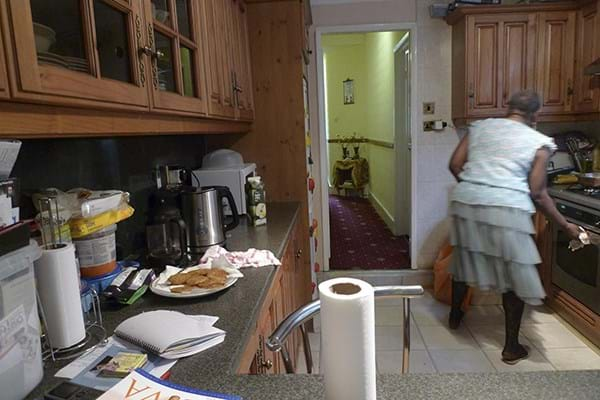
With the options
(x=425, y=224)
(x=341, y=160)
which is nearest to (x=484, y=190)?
(x=425, y=224)

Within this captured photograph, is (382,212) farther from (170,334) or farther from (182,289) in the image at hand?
(170,334)

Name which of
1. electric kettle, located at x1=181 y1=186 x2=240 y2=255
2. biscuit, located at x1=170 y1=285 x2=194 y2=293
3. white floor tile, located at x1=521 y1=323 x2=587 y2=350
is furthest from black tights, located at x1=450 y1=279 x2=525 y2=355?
biscuit, located at x1=170 y1=285 x2=194 y2=293

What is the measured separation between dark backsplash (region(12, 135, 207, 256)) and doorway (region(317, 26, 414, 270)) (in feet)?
5.77

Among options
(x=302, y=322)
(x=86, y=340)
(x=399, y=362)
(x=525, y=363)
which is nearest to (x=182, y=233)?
(x=86, y=340)

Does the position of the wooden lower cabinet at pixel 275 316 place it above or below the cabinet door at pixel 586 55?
below

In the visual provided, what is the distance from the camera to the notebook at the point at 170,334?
899 mm

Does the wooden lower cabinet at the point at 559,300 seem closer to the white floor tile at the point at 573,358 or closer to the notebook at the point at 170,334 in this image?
the white floor tile at the point at 573,358

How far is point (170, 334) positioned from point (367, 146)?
662cm

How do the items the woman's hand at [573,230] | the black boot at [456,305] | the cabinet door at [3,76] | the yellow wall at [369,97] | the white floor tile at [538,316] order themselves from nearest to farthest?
the cabinet door at [3,76], the woman's hand at [573,230], the black boot at [456,305], the white floor tile at [538,316], the yellow wall at [369,97]

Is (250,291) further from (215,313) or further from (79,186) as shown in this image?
(79,186)

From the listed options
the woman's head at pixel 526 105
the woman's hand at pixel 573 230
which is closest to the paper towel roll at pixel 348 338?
the woman's head at pixel 526 105

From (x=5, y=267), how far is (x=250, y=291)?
2.26ft

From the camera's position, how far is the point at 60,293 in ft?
2.95

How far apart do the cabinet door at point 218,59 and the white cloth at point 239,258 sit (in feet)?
1.83
